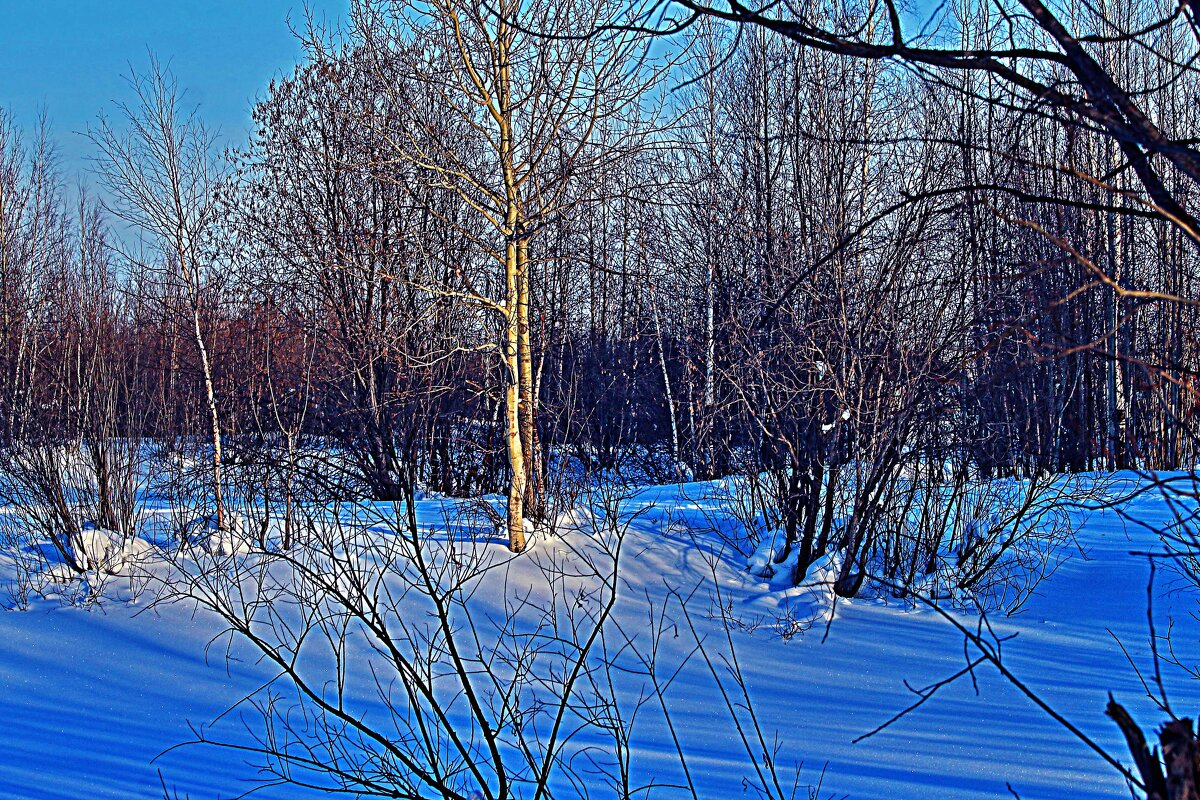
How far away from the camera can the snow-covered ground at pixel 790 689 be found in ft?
14.9

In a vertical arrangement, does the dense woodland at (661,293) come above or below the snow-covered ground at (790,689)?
above

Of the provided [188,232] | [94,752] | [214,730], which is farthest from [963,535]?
[188,232]

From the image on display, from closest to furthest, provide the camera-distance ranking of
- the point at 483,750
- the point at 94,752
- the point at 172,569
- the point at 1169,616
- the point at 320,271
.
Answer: the point at 94,752
the point at 483,750
the point at 1169,616
the point at 172,569
the point at 320,271

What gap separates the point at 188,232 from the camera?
905 cm

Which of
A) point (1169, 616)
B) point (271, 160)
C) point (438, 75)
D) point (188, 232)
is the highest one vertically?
point (271, 160)

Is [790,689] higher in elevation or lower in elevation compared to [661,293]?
lower

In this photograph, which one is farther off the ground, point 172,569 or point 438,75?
point 438,75

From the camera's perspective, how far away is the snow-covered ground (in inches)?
179

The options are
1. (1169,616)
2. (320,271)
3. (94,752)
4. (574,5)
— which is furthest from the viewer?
(320,271)

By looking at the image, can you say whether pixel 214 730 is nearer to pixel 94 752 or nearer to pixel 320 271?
pixel 94 752

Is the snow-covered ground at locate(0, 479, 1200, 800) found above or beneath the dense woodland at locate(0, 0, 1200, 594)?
beneath

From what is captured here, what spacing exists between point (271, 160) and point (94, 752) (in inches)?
395

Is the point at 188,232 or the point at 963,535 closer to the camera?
the point at 963,535

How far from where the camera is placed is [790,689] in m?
5.71
